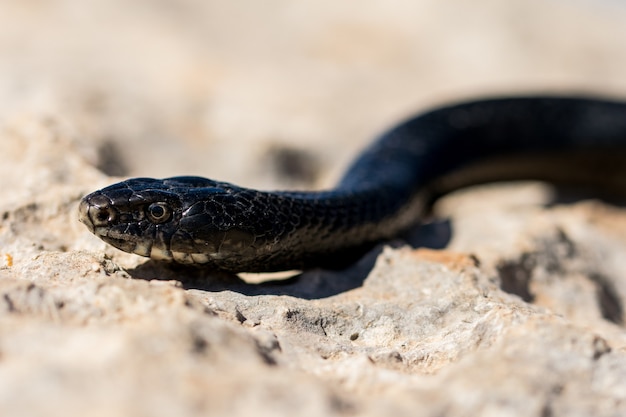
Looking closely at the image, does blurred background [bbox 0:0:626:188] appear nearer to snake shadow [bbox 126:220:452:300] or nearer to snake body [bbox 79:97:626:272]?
snake body [bbox 79:97:626:272]

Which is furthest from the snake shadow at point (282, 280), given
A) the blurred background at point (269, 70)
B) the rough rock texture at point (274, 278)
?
the blurred background at point (269, 70)

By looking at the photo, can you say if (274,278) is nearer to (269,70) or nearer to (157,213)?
(157,213)

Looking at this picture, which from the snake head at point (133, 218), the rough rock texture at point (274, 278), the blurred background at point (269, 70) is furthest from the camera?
the blurred background at point (269, 70)

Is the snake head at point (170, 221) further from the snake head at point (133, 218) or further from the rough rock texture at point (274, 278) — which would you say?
the rough rock texture at point (274, 278)

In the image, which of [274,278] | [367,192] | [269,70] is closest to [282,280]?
[274,278]

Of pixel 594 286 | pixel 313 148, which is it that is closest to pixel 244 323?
pixel 594 286
